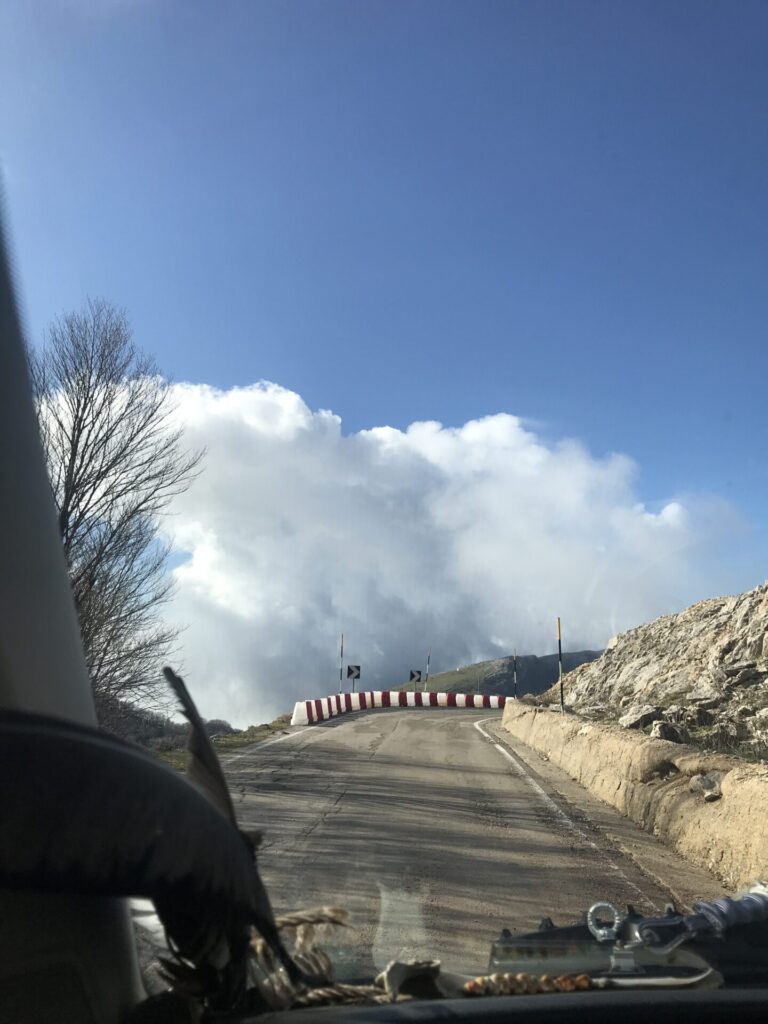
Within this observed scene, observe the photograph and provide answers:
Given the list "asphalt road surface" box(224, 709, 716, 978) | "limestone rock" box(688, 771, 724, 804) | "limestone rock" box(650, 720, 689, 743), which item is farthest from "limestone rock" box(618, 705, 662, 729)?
"limestone rock" box(688, 771, 724, 804)

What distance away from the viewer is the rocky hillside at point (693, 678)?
51.0 ft

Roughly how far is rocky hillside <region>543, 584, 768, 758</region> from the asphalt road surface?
142 inches

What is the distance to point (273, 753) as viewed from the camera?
16375mm

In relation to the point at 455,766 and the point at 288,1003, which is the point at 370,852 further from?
the point at 455,766

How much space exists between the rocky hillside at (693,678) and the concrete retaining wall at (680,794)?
1311 mm

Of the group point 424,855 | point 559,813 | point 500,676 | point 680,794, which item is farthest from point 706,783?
point 500,676

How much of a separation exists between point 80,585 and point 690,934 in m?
6.25

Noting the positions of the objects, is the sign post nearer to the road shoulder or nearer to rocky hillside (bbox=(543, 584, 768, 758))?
rocky hillside (bbox=(543, 584, 768, 758))

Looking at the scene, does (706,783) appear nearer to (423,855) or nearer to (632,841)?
(632,841)

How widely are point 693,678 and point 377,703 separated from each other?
1901 cm

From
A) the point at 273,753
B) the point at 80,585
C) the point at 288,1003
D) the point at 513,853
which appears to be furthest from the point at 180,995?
the point at 273,753

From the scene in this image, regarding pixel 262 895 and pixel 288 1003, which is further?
pixel 288 1003

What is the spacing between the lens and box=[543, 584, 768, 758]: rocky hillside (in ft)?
51.0

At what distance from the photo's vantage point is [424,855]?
7.63 metres
